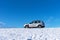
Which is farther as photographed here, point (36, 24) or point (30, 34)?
point (36, 24)

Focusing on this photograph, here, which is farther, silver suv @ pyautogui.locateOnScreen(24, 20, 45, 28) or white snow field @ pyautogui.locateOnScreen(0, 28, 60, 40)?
silver suv @ pyautogui.locateOnScreen(24, 20, 45, 28)

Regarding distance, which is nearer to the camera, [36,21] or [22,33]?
[22,33]

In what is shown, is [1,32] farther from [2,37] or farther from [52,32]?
[52,32]

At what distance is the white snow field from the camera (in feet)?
41.6

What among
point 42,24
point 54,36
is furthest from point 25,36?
point 42,24

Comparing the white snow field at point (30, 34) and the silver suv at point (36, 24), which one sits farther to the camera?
the silver suv at point (36, 24)

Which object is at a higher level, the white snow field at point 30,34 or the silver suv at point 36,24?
the silver suv at point 36,24

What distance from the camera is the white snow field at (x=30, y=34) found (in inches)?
499

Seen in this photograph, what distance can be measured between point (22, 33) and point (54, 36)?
2.49 m

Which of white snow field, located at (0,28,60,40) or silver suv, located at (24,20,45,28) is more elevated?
silver suv, located at (24,20,45,28)

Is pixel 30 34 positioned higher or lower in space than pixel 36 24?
lower

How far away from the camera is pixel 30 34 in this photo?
13.0 m

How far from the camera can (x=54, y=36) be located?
12.6 meters

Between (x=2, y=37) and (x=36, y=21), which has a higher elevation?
(x=36, y=21)
